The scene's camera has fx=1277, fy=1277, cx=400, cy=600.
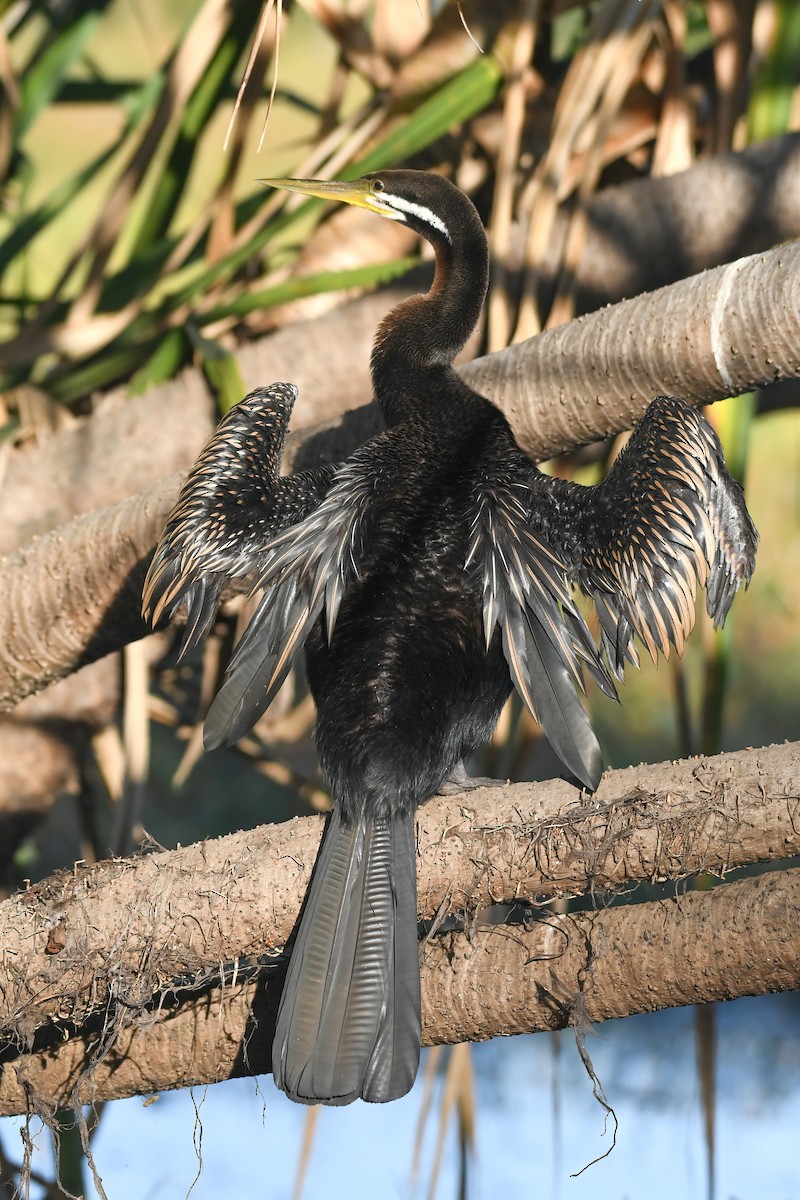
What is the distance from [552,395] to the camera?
2164 mm

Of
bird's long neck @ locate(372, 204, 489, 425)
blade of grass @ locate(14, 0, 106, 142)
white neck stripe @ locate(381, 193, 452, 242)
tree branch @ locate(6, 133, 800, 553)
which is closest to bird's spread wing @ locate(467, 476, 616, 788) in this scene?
bird's long neck @ locate(372, 204, 489, 425)

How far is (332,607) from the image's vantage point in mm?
1905

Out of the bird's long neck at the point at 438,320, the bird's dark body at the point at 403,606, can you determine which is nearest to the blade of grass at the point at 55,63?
the bird's long neck at the point at 438,320

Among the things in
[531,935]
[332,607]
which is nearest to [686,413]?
[332,607]

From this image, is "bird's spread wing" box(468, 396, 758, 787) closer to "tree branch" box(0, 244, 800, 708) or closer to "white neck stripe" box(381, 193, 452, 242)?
"tree branch" box(0, 244, 800, 708)

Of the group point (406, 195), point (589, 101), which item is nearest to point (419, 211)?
point (406, 195)

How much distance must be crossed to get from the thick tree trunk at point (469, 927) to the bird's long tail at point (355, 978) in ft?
0.18

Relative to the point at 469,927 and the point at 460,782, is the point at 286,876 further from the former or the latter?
the point at 460,782

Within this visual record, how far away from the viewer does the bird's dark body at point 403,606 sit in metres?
1.66

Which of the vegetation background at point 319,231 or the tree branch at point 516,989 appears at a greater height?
the vegetation background at point 319,231

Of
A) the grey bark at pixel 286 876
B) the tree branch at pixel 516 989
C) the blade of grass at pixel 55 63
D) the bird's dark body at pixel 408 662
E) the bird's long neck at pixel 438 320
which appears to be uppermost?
the blade of grass at pixel 55 63

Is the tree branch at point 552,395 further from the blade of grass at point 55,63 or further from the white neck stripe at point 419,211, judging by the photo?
the blade of grass at point 55,63

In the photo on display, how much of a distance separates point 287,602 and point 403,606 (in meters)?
0.18

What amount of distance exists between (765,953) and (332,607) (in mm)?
782
